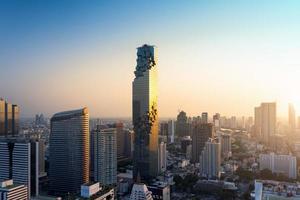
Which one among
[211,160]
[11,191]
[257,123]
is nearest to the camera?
[11,191]

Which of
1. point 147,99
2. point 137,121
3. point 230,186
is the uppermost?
point 147,99

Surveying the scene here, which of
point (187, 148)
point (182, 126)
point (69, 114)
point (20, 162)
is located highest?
point (69, 114)

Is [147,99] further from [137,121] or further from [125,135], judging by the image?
[125,135]

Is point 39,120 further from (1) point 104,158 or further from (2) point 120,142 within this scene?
(1) point 104,158

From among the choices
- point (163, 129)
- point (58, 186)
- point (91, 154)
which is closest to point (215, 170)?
point (91, 154)

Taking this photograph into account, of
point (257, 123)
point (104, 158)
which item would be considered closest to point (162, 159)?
point (104, 158)

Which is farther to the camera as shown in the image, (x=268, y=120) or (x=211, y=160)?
(x=268, y=120)
